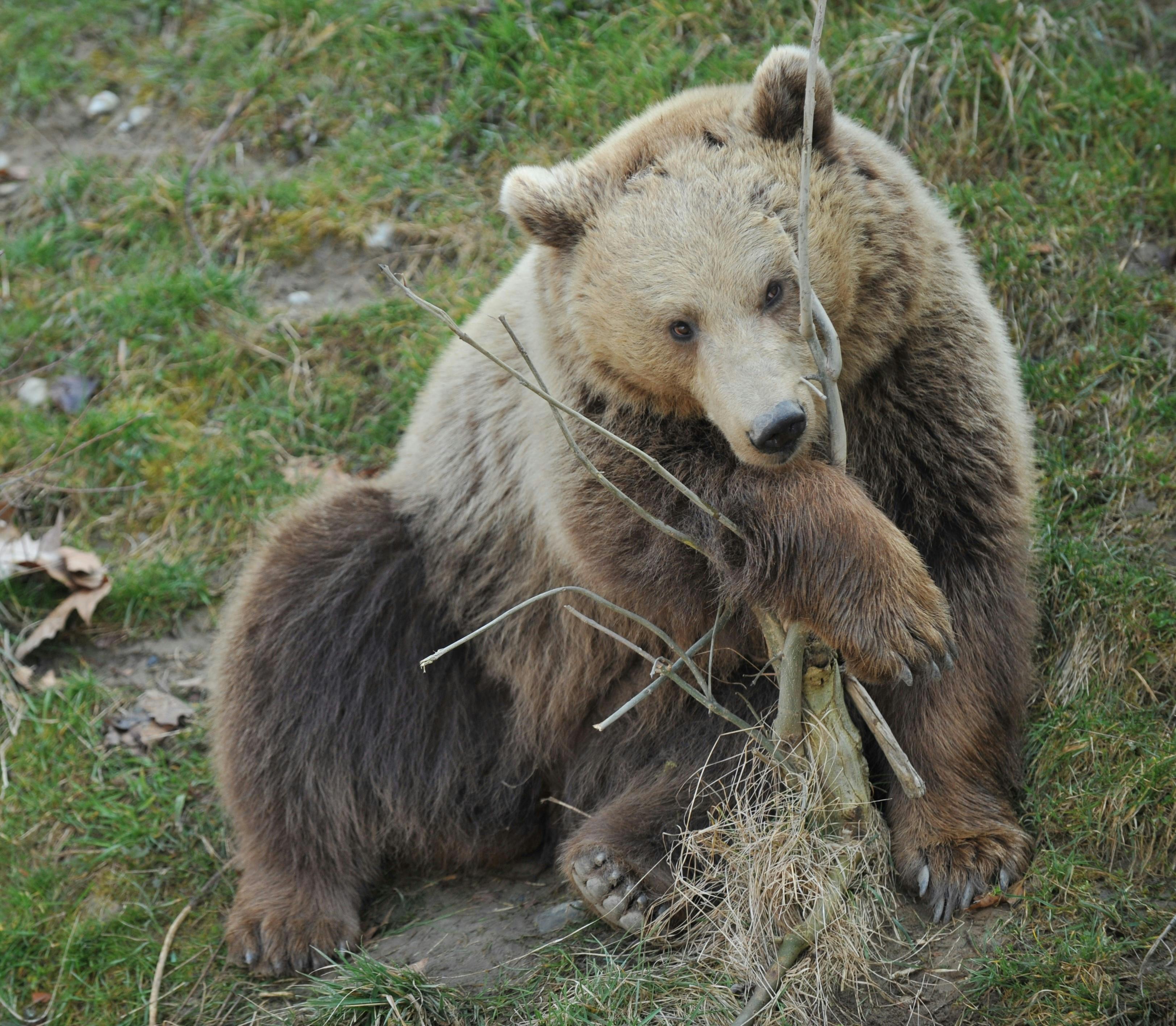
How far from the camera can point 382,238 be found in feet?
23.9

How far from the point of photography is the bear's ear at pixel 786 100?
408 cm

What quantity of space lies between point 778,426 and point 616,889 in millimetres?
1774

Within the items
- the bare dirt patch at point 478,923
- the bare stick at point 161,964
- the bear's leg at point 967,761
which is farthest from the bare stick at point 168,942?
the bear's leg at point 967,761

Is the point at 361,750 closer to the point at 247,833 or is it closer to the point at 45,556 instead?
A: the point at 247,833

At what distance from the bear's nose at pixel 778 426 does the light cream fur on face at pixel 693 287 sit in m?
0.02

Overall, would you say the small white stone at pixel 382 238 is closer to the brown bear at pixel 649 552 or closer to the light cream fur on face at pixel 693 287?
the brown bear at pixel 649 552

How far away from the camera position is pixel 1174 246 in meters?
5.62

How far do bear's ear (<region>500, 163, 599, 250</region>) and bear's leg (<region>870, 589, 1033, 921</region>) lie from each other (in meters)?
1.83

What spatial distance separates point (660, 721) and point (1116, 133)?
3684mm


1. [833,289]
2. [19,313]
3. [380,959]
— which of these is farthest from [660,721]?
[19,313]

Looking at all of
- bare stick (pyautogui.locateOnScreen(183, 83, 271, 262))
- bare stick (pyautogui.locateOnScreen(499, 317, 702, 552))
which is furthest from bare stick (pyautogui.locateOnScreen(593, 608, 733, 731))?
bare stick (pyautogui.locateOnScreen(183, 83, 271, 262))

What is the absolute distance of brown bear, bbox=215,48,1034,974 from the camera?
3.87 metres

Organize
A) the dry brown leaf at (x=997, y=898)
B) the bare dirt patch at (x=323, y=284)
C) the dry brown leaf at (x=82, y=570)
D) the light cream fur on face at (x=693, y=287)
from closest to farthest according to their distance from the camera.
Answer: the light cream fur on face at (x=693, y=287)
the dry brown leaf at (x=997, y=898)
the dry brown leaf at (x=82, y=570)
the bare dirt patch at (x=323, y=284)

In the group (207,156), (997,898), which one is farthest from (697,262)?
(207,156)
